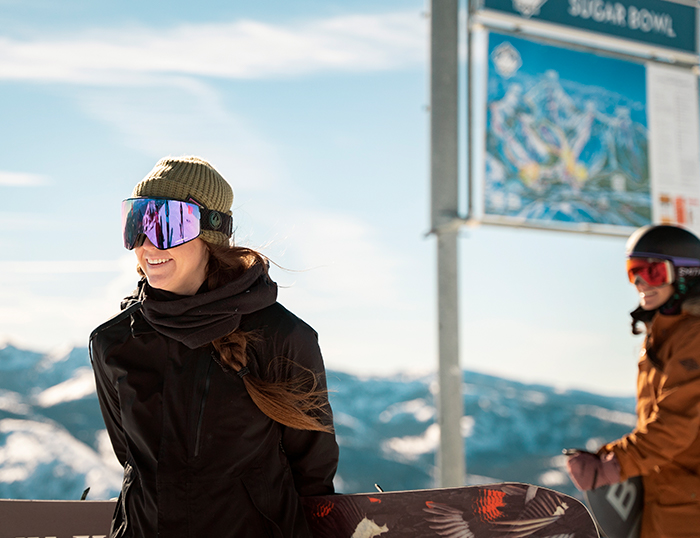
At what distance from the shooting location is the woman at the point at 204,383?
1.58 metres

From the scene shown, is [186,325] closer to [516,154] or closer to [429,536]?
[429,536]

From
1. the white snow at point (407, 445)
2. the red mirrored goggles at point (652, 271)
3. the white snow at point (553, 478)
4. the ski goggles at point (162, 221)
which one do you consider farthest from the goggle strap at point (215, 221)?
the white snow at point (407, 445)

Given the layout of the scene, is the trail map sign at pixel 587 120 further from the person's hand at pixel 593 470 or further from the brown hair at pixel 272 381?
the brown hair at pixel 272 381

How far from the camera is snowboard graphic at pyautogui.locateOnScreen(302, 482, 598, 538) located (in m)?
1.98

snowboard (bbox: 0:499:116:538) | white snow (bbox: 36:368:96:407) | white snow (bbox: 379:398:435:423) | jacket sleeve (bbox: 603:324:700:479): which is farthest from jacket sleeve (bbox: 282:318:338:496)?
white snow (bbox: 379:398:435:423)

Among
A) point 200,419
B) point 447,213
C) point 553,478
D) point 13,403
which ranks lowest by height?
point 553,478

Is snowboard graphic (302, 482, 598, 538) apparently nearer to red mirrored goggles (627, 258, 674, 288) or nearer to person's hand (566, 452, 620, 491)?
person's hand (566, 452, 620, 491)

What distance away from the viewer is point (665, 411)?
242 centimetres

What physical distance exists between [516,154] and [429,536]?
3648 millimetres

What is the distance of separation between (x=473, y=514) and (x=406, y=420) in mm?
39786

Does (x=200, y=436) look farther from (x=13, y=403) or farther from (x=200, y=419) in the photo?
(x=13, y=403)

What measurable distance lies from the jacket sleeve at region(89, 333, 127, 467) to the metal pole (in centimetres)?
265

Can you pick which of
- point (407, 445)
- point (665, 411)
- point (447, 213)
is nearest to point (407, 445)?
point (407, 445)

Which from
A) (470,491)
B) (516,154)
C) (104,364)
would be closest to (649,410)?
(470,491)
